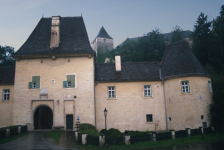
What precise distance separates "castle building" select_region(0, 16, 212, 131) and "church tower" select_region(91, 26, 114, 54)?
6446cm

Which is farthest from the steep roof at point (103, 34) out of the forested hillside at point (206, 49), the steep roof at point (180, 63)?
the steep roof at point (180, 63)

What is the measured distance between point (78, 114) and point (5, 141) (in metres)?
7.83

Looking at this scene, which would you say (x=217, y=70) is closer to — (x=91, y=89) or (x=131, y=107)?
(x=131, y=107)

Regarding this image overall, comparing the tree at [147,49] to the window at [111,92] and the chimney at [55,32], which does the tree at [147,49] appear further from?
the chimney at [55,32]

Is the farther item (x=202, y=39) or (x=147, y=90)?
(x=202, y=39)

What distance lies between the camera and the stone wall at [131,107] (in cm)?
2322

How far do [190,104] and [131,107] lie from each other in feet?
21.7

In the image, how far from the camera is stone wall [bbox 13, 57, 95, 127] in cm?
2183

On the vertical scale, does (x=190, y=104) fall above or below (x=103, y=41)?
below

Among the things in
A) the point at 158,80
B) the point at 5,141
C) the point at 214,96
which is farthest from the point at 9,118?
the point at 214,96

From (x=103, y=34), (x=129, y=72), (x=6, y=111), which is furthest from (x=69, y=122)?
(x=103, y=34)

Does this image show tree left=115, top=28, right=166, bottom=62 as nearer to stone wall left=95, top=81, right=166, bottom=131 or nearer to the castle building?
the castle building

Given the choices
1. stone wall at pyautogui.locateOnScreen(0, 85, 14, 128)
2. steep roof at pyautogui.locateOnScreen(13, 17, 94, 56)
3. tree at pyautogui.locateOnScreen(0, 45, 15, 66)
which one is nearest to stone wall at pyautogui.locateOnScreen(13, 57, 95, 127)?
steep roof at pyautogui.locateOnScreen(13, 17, 94, 56)

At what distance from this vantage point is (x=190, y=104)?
70.1 ft
